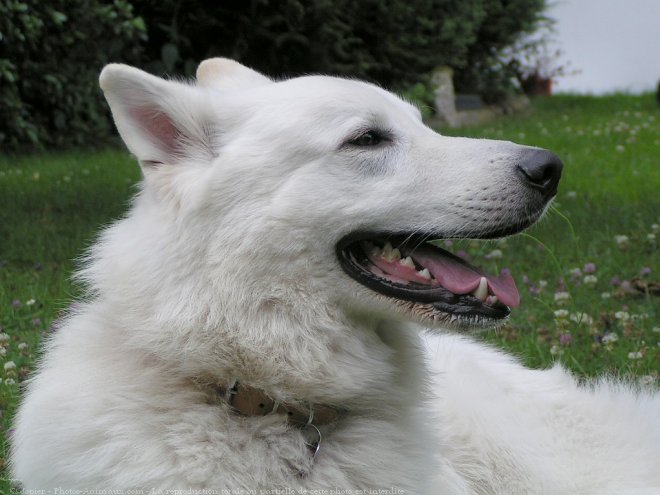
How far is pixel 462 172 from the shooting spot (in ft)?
9.68

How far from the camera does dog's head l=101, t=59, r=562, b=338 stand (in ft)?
→ 9.33

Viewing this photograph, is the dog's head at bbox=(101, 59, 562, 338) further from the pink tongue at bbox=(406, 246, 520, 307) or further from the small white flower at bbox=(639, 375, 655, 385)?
the small white flower at bbox=(639, 375, 655, 385)

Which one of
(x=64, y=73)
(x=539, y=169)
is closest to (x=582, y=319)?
(x=539, y=169)

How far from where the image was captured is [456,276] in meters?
2.95

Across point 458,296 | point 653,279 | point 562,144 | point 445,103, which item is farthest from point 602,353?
point 445,103

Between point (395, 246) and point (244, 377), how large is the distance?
2.21 ft

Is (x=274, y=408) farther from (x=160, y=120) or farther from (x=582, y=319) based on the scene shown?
(x=582, y=319)

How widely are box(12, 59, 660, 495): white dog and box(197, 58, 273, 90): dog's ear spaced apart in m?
0.33

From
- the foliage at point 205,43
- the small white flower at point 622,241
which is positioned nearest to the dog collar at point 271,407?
the small white flower at point 622,241

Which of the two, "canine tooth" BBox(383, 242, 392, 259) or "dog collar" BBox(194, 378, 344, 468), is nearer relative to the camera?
"dog collar" BBox(194, 378, 344, 468)

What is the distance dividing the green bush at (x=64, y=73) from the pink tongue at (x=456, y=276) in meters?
7.32

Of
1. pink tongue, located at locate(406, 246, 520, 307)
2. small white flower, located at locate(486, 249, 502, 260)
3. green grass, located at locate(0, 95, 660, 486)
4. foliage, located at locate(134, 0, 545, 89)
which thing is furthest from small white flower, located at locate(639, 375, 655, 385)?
foliage, located at locate(134, 0, 545, 89)

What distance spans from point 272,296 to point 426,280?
51cm

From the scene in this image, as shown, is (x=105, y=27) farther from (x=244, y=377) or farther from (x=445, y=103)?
(x=244, y=377)
